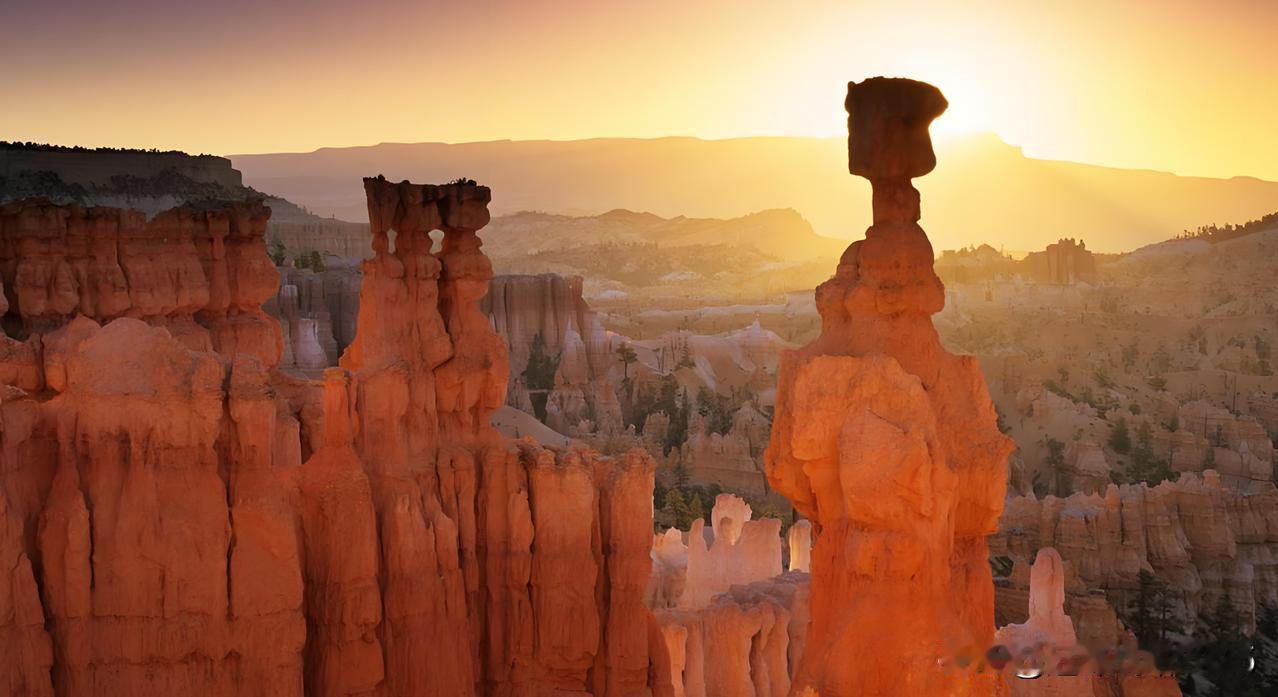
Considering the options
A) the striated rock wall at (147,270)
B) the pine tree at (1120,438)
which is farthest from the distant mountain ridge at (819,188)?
the striated rock wall at (147,270)

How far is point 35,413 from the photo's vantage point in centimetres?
967

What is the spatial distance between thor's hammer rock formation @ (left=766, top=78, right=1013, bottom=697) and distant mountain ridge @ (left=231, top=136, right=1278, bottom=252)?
127m

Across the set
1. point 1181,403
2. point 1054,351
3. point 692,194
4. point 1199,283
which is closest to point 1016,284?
point 1199,283

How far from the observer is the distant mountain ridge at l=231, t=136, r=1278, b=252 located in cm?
15200

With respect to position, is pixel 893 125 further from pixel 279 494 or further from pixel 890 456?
pixel 279 494

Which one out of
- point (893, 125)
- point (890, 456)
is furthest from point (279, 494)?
point (893, 125)

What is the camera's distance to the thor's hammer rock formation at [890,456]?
9164 millimetres

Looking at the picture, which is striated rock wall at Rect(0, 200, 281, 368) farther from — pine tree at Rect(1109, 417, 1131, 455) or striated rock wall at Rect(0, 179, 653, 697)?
pine tree at Rect(1109, 417, 1131, 455)

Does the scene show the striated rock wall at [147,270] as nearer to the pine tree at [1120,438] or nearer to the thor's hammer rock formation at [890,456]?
the thor's hammer rock formation at [890,456]

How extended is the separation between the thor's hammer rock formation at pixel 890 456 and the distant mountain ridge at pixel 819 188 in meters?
127

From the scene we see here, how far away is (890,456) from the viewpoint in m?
9.12

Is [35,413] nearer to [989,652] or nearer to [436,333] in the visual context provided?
[436,333]

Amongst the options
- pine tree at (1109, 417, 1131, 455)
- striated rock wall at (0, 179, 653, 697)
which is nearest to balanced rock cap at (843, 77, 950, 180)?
striated rock wall at (0, 179, 653, 697)

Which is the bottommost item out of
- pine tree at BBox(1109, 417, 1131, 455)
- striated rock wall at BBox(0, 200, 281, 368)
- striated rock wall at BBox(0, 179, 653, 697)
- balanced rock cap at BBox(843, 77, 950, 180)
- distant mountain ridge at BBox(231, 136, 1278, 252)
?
pine tree at BBox(1109, 417, 1131, 455)
